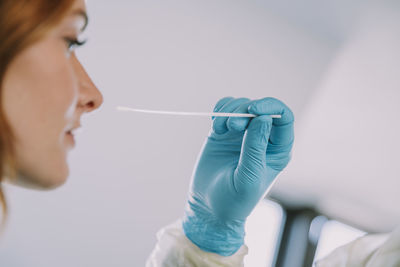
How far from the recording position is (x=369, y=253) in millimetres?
851

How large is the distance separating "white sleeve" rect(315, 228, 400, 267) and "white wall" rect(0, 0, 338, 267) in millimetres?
659

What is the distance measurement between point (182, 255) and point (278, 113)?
21.8 inches

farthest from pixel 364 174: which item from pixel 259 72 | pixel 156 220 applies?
pixel 156 220

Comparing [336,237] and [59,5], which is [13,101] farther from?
[336,237]

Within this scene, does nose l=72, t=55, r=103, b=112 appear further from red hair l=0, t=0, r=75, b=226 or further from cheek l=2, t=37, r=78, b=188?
red hair l=0, t=0, r=75, b=226

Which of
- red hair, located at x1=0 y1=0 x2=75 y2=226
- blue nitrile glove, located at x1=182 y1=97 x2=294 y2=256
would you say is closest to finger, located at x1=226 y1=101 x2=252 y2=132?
blue nitrile glove, located at x1=182 y1=97 x2=294 y2=256

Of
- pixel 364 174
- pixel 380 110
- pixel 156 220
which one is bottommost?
pixel 156 220

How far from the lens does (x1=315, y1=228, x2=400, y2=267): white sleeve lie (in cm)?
74

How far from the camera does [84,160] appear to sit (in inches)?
68.1

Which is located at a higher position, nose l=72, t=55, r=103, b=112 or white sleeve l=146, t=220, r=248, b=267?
nose l=72, t=55, r=103, b=112

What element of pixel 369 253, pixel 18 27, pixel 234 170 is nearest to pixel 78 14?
pixel 18 27

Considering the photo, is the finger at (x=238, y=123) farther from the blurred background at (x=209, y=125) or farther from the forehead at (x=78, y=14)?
the forehead at (x=78, y=14)

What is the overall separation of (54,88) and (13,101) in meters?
0.08

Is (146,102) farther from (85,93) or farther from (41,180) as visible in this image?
(41,180)
